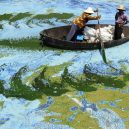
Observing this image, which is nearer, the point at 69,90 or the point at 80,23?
the point at 69,90

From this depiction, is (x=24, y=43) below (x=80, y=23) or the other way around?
below

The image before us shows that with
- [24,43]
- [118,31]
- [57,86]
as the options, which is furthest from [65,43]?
[57,86]

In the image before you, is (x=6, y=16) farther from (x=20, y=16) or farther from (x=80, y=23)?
(x=80, y=23)

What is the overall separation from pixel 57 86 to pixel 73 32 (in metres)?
4.07

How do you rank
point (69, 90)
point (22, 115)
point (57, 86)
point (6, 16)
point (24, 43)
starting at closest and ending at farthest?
point (22, 115)
point (69, 90)
point (57, 86)
point (24, 43)
point (6, 16)

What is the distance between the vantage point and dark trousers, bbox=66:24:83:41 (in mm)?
16156

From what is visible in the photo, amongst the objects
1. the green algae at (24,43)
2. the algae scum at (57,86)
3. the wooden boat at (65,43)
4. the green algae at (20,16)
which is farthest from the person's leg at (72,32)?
the green algae at (20,16)

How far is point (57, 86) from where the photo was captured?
12664mm

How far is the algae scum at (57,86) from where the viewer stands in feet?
35.1

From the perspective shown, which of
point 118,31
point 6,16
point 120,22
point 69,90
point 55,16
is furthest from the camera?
point 6,16

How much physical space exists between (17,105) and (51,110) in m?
1.03

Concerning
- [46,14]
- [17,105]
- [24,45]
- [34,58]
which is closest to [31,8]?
[46,14]

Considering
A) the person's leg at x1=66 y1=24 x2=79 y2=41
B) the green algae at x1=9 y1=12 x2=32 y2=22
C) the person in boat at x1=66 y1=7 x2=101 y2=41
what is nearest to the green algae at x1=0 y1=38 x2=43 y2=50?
the person's leg at x1=66 y1=24 x2=79 y2=41

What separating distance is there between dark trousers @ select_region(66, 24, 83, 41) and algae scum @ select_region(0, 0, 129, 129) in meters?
0.80
